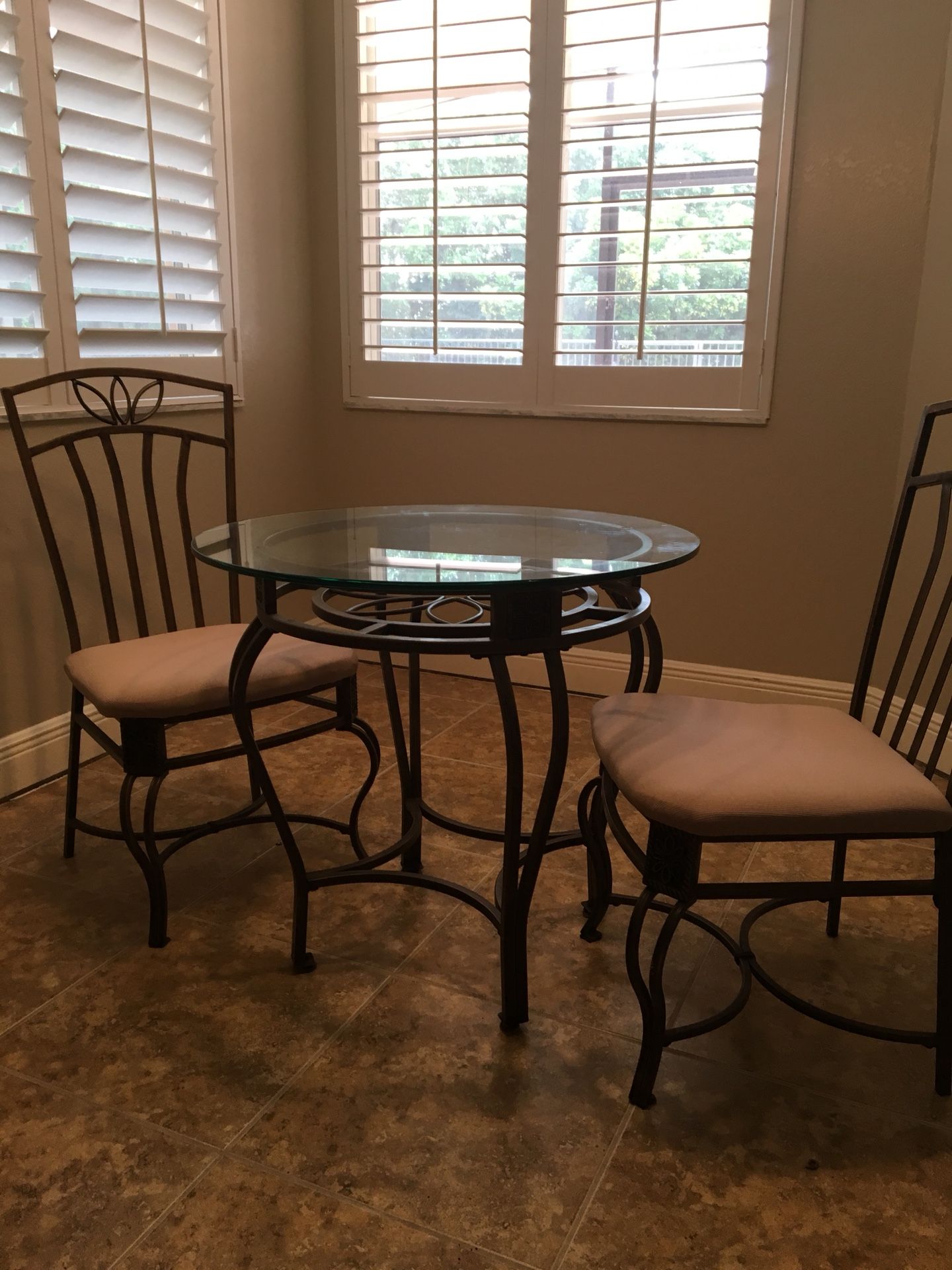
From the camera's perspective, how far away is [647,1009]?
1.34 meters

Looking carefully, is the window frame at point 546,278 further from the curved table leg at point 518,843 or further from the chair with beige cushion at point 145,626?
the curved table leg at point 518,843

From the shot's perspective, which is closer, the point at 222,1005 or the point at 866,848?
the point at 222,1005

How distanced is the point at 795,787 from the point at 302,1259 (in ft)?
2.72

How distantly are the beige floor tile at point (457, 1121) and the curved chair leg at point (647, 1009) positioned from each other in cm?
4

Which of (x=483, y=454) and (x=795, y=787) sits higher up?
(x=483, y=454)

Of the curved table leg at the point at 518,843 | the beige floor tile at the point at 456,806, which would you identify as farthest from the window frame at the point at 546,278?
the curved table leg at the point at 518,843

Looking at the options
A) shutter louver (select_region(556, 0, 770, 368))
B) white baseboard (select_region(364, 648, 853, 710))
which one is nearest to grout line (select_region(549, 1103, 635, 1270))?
white baseboard (select_region(364, 648, 853, 710))

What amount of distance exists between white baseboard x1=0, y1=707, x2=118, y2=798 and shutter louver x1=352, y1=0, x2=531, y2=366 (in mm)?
1557

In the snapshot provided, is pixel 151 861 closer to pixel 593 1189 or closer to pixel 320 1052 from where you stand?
pixel 320 1052

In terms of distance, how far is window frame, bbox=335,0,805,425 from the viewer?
248cm

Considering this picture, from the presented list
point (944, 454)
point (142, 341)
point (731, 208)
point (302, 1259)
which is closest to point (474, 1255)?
point (302, 1259)

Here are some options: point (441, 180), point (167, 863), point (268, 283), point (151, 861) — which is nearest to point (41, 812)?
point (167, 863)

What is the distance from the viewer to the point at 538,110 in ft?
8.89

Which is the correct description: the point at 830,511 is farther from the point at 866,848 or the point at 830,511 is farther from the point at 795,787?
the point at 795,787
